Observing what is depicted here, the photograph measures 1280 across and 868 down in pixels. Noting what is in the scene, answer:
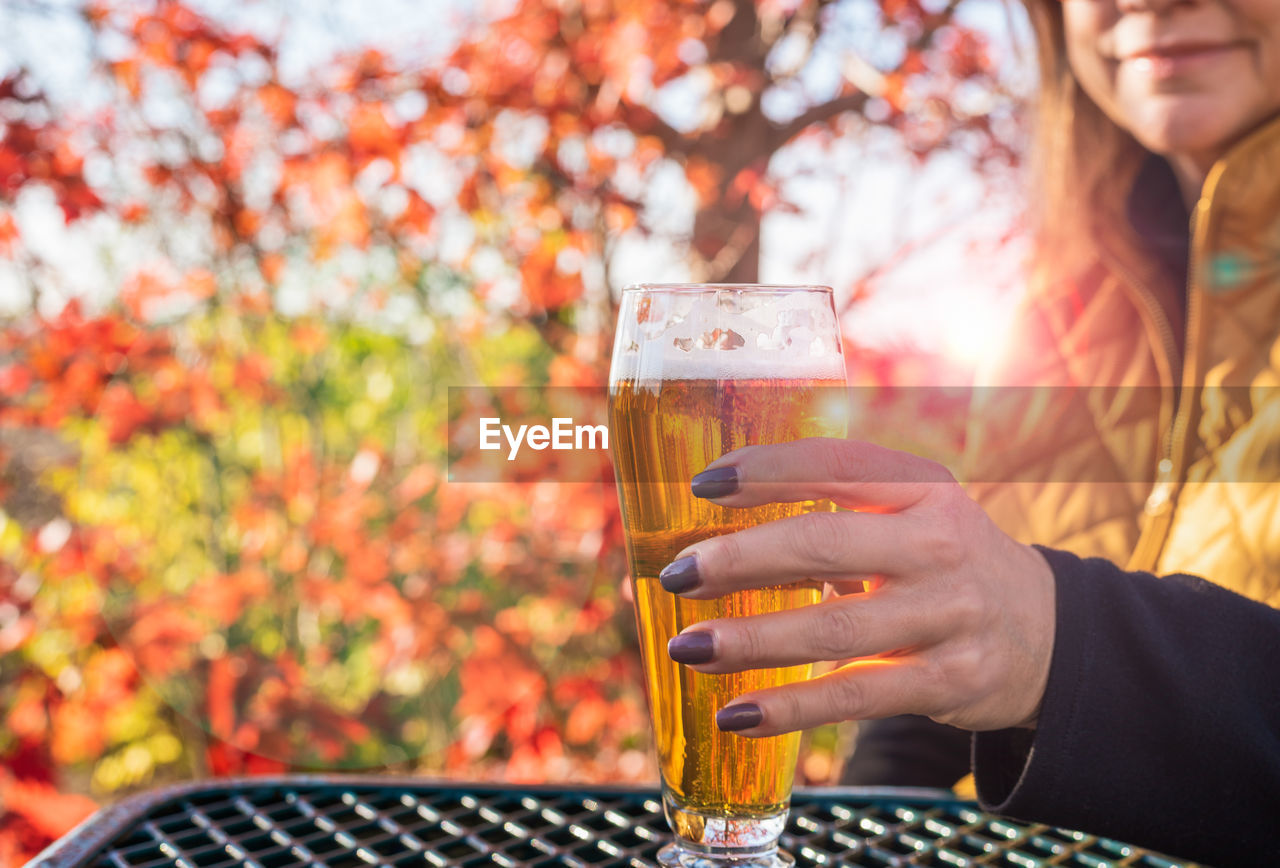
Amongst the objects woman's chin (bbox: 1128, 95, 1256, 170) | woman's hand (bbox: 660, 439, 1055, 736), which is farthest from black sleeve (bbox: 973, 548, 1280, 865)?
woman's chin (bbox: 1128, 95, 1256, 170)

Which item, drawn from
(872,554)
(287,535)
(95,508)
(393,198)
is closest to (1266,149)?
(872,554)

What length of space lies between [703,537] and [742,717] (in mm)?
170

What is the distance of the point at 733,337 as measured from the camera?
2.92 ft

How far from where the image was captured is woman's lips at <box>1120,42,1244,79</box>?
5.08ft

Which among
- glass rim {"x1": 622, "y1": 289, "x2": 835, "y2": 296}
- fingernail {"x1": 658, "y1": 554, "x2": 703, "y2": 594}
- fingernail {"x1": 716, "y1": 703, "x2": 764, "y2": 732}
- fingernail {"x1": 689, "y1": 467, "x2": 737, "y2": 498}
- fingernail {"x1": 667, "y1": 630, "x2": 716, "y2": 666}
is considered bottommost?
fingernail {"x1": 716, "y1": 703, "x2": 764, "y2": 732}

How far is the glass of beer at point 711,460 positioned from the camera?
2.89 ft

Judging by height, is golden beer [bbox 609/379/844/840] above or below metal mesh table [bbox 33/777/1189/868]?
above

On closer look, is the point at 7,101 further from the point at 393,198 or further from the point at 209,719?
the point at 209,719

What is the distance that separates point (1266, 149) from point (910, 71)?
6.34 feet

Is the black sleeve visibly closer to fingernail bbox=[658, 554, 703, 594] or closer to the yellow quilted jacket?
fingernail bbox=[658, 554, 703, 594]

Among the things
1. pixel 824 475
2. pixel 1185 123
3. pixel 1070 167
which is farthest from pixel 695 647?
pixel 1070 167

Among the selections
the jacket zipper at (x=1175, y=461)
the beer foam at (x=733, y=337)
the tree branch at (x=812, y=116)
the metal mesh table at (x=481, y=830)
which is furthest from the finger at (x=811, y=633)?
the tree branch at (x=812, y=116)

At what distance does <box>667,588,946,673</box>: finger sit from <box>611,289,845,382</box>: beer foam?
23cm

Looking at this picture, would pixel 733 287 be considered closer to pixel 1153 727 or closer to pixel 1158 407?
pixel 1153 727
